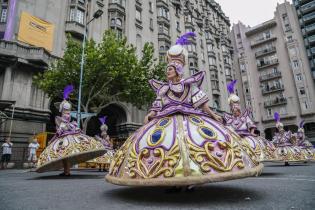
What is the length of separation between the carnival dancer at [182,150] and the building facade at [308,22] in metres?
40.8

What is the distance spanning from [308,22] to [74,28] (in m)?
39.0

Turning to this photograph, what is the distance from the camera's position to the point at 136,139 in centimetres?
299

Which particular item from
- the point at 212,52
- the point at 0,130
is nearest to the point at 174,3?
the point at 212,52

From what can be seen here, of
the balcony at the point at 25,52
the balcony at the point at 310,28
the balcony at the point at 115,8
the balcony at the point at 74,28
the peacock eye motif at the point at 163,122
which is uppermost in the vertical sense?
the balcony at the point at 310,28

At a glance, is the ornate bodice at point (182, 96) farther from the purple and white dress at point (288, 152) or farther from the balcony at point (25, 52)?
the balcony at point (25, 52)

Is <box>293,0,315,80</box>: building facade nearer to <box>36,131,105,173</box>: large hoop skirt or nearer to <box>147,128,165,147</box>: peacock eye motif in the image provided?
<box>36,131,105,173</box>: large hoop skirt

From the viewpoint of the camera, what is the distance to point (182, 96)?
131 inches

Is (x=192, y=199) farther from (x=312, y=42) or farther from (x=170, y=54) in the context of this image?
(x=312, y=42)

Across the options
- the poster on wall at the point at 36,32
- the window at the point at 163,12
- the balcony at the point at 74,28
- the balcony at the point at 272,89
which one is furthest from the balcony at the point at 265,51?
the poster on wall at the point at 36,32

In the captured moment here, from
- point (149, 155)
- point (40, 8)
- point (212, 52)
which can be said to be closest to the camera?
point (149, 155)

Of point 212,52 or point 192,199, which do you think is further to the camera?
point 212,52

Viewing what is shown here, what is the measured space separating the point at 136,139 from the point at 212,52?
3542 cm

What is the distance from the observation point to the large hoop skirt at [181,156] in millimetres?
2395

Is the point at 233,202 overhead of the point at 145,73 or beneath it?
beneath
